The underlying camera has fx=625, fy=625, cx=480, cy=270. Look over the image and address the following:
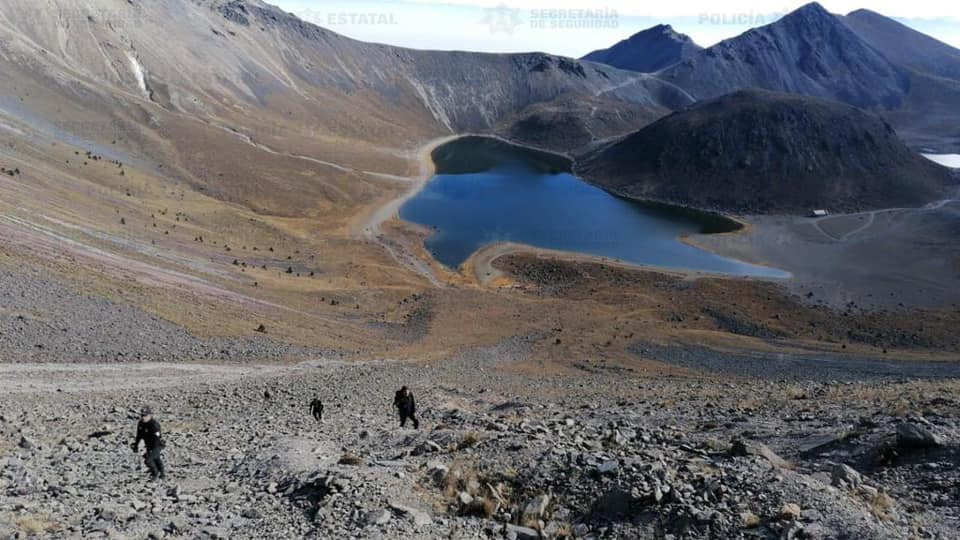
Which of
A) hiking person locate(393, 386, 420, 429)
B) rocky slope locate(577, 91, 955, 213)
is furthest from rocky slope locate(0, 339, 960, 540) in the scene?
rocky slope locate(577, 91, 955, 213)

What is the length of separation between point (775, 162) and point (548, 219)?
34.5m

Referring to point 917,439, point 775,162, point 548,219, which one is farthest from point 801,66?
point 917,439

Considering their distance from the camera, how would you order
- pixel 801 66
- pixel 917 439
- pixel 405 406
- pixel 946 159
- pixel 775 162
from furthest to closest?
pixel 801 66 < pixel 946 159 < pixel 775 162 < pixel 405 406 < pixel 917 439

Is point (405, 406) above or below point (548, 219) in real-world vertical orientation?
below

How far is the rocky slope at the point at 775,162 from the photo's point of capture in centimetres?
7869

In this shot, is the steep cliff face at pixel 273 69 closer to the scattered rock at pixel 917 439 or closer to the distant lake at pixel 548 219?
the distant lake at pixel 548 219

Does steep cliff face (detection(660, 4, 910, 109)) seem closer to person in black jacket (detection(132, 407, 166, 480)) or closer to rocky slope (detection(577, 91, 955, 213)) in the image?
rocky slope (detection(577, 91, 955, 213))

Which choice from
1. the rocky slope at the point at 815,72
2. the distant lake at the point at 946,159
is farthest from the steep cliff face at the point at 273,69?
the distant lake at the point at 946,159

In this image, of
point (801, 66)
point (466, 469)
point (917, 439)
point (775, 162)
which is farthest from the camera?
point (801, 66)

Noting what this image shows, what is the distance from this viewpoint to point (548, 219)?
234 feet

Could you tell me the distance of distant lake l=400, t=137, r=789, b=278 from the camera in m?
59.2

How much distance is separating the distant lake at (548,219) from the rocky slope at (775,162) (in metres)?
6.65

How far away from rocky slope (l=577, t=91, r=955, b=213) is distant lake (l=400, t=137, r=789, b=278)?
6.65 metres

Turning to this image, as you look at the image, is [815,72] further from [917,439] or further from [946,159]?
[917,439]
